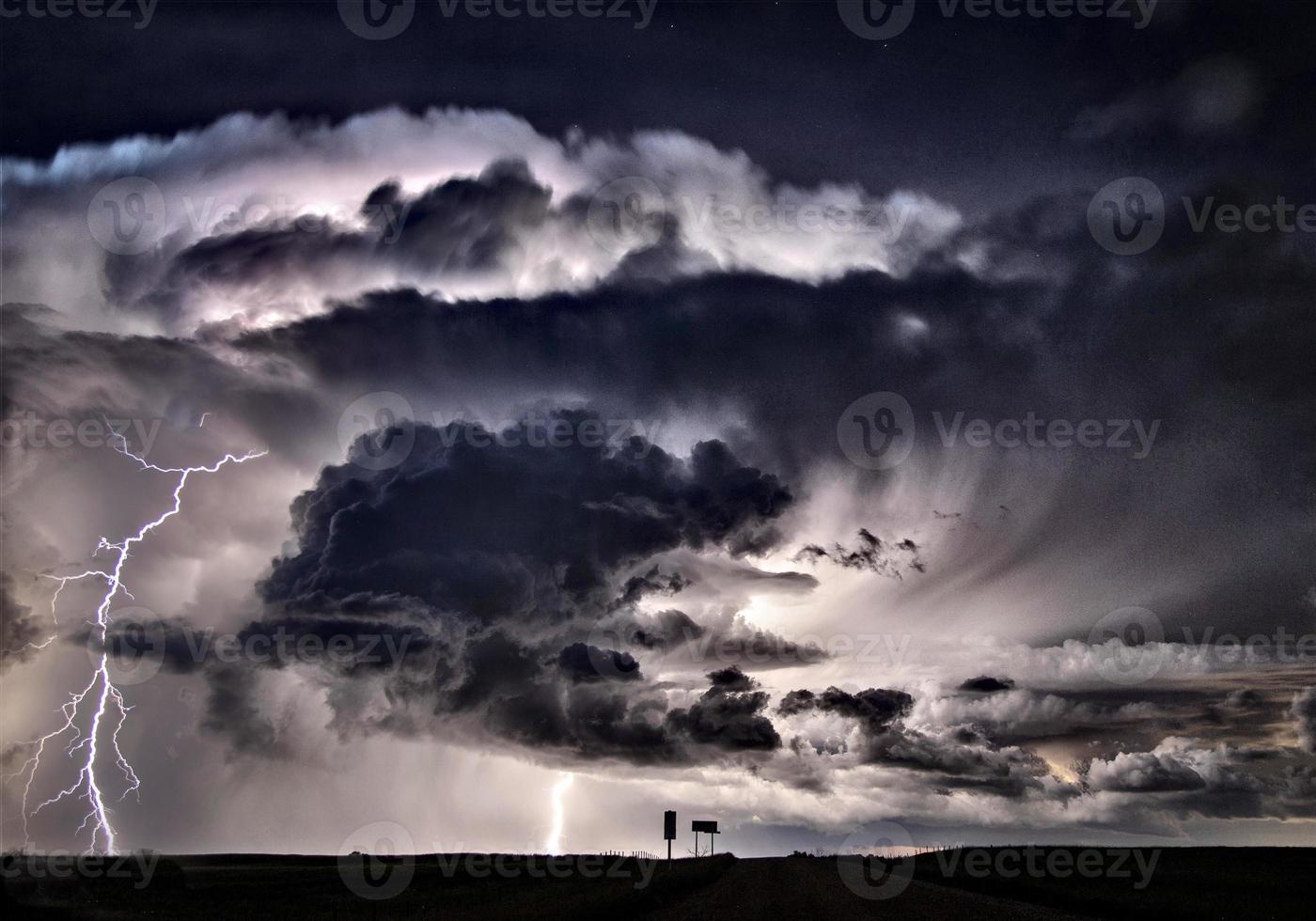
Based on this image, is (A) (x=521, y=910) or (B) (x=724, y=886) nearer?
(A) (x=521, y=910)

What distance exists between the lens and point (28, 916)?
136 ft

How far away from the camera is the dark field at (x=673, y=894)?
44.4 metres

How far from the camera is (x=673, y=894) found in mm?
56250

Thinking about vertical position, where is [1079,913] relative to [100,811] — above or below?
below

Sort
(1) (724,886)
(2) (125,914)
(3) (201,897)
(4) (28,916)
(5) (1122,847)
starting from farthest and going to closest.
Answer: (5) (1122,847) < (1) (724,886) < (3) (201,897) < (2) (125,914) < (4) (28,916)

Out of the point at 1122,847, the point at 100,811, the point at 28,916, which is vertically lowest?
the point at 28,916

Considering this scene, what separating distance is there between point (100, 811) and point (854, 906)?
41.9m

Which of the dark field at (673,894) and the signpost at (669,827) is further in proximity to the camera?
the signpost at (669,827)

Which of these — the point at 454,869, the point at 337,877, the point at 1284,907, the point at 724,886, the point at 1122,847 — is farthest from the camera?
the point at 1122,847

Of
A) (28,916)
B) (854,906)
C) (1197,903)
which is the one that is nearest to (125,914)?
(28,916)

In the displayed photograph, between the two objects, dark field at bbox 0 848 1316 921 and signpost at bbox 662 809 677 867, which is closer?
dark field at bbox 0 848 1316 921

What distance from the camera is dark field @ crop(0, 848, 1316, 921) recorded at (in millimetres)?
44406

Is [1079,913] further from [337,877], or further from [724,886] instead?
[337,877]

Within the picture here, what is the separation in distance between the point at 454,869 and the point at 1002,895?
46909 millimetres
